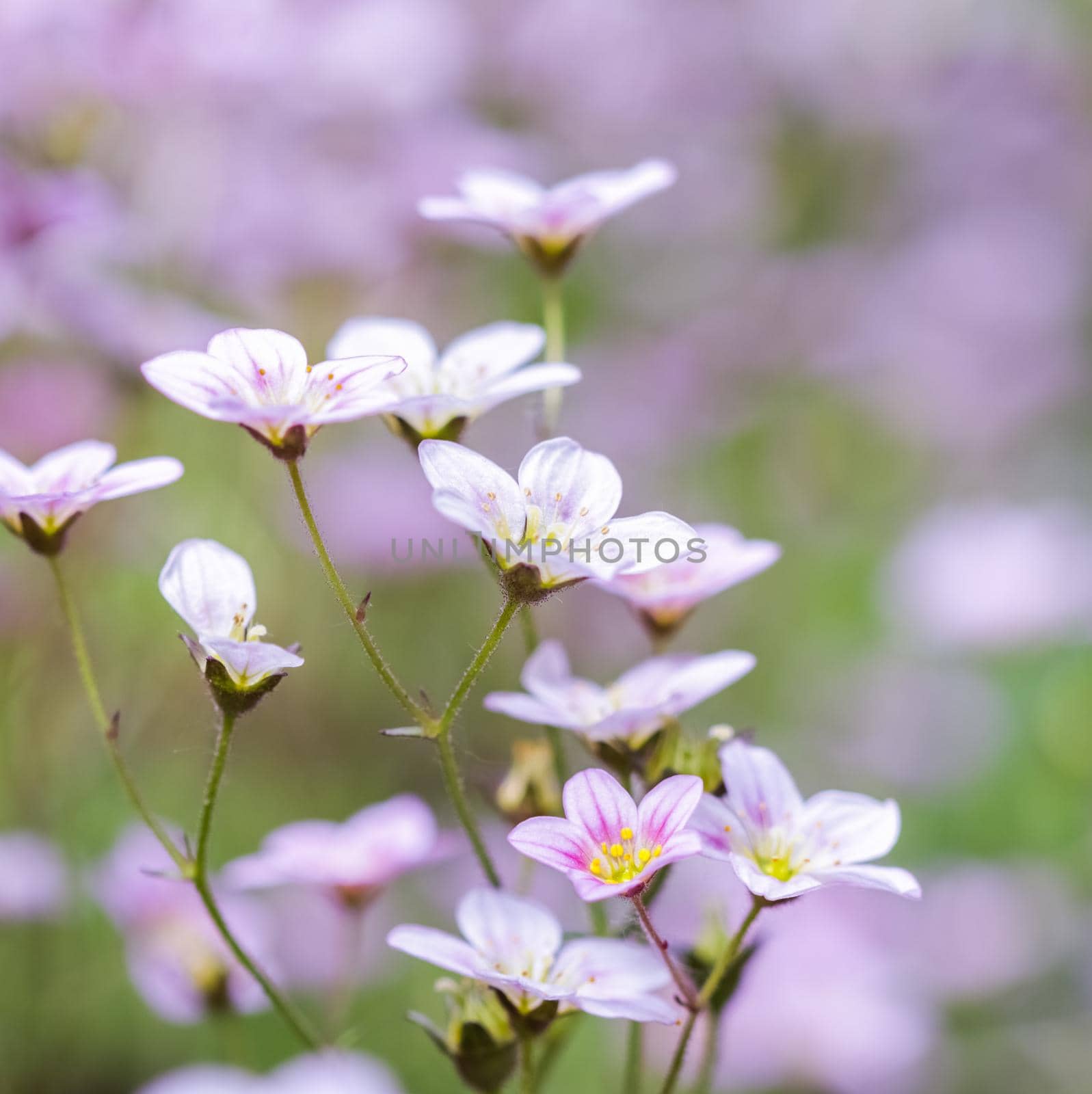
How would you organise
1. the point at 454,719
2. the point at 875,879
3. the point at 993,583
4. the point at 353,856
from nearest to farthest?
the point at 875,879, the point at 454,719, the point at 353,856, the point at 993,583

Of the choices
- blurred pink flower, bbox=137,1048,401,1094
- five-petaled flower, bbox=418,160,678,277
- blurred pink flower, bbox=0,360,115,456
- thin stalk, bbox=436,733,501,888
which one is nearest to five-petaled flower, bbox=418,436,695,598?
thin stalk, bbox=436,733,501,888

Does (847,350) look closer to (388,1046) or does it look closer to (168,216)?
(168,216)

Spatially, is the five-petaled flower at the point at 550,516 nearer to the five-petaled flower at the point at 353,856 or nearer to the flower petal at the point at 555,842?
the flower petal at the point at 555,842

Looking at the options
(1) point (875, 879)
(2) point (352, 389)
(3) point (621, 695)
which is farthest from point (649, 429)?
(1) point (875, 879)

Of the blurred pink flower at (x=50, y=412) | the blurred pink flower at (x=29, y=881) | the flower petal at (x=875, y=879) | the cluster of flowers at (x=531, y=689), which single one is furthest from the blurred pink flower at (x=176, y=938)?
the blurred pink flower at (x=50, y=412)

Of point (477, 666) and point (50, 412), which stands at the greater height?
point (477, 666)

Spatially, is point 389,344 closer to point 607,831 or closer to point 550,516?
point 550,516

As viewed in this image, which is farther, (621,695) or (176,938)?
(176,938)
